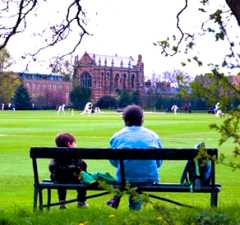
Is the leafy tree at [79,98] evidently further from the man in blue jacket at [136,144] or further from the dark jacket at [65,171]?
the man in blue jacket at [136,144]

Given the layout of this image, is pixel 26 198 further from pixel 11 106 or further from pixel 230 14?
pixel 11 106

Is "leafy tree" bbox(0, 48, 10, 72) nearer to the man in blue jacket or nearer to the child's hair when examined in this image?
the child's hair

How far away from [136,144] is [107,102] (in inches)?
4968

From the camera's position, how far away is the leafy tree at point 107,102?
130663 mm

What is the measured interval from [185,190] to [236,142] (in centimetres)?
458

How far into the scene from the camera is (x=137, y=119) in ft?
30.7

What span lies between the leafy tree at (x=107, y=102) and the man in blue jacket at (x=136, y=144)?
11928 cm

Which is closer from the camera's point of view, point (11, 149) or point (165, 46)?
point (165, 46)

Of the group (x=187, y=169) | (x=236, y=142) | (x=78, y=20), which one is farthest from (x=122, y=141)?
(x=236, y=142)

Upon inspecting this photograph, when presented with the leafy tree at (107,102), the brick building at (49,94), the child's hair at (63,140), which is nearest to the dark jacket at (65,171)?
the child's hair at (63,140)

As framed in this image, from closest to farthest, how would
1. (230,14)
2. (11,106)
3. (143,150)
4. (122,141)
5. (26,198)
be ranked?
(230,14) → (143,150) → (122,141) → (26,198) → (11,106)

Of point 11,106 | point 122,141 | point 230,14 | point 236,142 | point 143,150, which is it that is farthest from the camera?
point 11,106

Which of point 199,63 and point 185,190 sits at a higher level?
point 199,63

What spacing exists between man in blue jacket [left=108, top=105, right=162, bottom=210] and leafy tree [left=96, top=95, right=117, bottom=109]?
119278 millimetres
